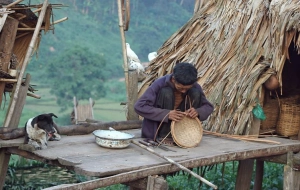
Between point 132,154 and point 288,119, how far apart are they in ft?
8.85

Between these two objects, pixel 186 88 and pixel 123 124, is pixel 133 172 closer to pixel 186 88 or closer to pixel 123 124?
pixel 186 88

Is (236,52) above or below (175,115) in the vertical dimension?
above

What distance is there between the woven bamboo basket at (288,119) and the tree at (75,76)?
15048mm

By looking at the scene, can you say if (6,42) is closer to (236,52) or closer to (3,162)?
(3,162)

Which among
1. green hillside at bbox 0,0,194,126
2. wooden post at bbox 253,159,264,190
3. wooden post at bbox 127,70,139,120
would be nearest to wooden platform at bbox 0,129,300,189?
wooden post at bbox 127,70,139,120

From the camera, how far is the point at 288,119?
6914 mm

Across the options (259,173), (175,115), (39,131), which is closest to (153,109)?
(175,115)

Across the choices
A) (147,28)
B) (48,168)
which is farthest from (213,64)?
(147,28)

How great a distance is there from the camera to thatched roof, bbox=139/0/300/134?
19.9ft

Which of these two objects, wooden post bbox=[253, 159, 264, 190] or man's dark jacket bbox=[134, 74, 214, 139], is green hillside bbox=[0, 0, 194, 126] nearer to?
wooden post bbox=[253, 159, 264, 190]

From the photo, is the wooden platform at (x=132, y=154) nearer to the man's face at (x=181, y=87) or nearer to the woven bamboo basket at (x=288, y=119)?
the man's face at (x=181, y=87)

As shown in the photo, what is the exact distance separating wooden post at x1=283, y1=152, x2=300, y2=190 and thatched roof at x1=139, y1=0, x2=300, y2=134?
21.7 inches

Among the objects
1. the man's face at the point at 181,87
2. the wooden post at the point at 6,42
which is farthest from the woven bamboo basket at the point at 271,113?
the wooden post at the point at 6,42

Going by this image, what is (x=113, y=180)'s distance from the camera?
4.16 meters
